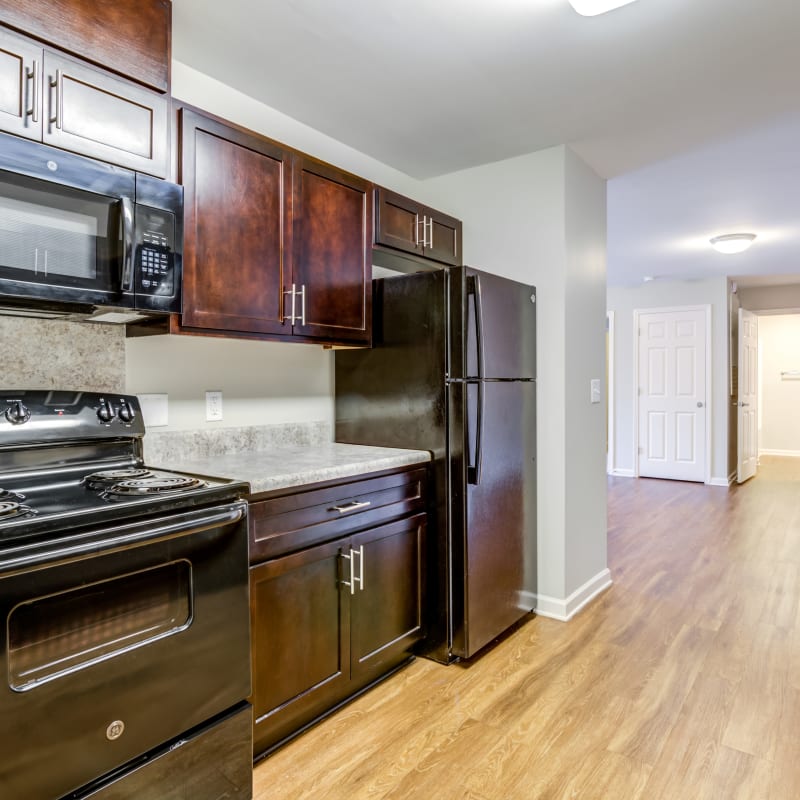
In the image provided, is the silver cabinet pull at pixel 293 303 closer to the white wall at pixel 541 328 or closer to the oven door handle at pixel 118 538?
the white wall at pixel 541 328

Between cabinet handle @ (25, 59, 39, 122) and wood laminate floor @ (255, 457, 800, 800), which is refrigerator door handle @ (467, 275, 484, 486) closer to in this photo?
wood laminate floor @ (255, 457, 800, 800)

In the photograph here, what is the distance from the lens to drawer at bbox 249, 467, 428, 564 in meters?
1.81

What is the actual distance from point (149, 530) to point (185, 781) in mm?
684

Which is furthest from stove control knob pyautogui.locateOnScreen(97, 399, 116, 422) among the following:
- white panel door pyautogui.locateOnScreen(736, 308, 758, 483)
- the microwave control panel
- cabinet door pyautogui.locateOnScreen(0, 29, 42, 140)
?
white panel door pyautogui.locateOnScreen(736, 308, 758, 483)

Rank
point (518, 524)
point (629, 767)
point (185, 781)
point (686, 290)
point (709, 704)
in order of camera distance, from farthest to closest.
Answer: point (686, 290) < point (518, 524) < point (709, 704) < point (629, 767) < point (185, 781)

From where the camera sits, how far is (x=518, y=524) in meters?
2.81

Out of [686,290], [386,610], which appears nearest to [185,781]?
[386,610]

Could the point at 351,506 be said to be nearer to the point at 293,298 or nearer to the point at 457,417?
the point at 457,417

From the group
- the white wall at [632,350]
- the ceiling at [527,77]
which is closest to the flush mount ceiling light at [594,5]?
the ceiling at [527,77]

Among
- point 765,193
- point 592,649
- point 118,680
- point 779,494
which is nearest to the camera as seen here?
point 118,680

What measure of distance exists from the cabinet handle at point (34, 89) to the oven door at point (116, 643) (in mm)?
1095

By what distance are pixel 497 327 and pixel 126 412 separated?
1.56 meters

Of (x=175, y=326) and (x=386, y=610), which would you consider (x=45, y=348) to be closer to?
(x=175, y=326)

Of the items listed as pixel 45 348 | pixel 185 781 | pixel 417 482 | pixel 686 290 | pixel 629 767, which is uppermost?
pixel 686 290
